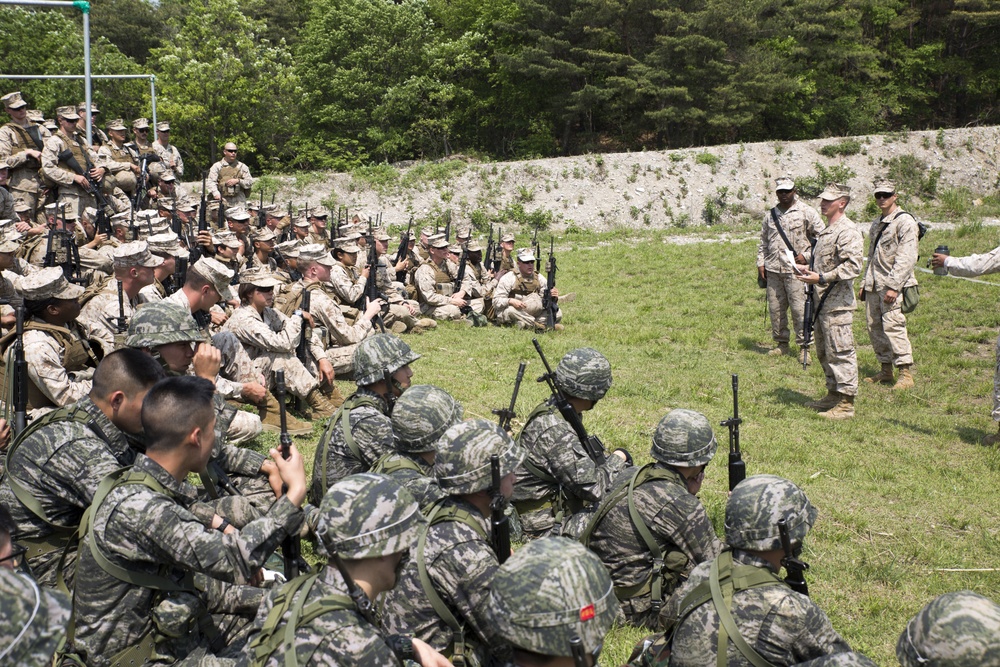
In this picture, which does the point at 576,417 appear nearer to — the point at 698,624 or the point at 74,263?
the point at 698,624

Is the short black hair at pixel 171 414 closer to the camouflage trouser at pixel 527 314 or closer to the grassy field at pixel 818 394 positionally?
the grassy field at pixel 818 394

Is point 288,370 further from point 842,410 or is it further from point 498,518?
point 842,410

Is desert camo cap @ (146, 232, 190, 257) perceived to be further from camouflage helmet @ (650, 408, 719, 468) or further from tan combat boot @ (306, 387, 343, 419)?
camouflage helmet @ (650, 408, 719, 468)

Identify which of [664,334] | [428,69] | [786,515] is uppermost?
[428,69]

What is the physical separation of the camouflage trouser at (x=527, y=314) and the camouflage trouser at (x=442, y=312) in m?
0.82

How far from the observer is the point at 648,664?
4.61 m

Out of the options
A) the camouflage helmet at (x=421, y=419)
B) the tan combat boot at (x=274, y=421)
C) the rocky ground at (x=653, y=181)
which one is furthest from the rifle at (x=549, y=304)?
the rocky ground at (x=653, y=181)

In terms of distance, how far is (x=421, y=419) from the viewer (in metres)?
5.66

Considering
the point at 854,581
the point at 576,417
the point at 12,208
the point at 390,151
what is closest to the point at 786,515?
the point at 576,417

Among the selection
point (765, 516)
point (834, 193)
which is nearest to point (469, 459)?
point (765, 516)

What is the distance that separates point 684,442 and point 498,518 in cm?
168

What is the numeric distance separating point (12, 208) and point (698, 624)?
12.5m

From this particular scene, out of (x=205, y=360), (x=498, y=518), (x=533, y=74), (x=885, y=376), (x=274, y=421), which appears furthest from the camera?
(x=533, y=74)

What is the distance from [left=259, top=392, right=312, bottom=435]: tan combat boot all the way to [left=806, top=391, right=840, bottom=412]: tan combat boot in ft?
21.2
